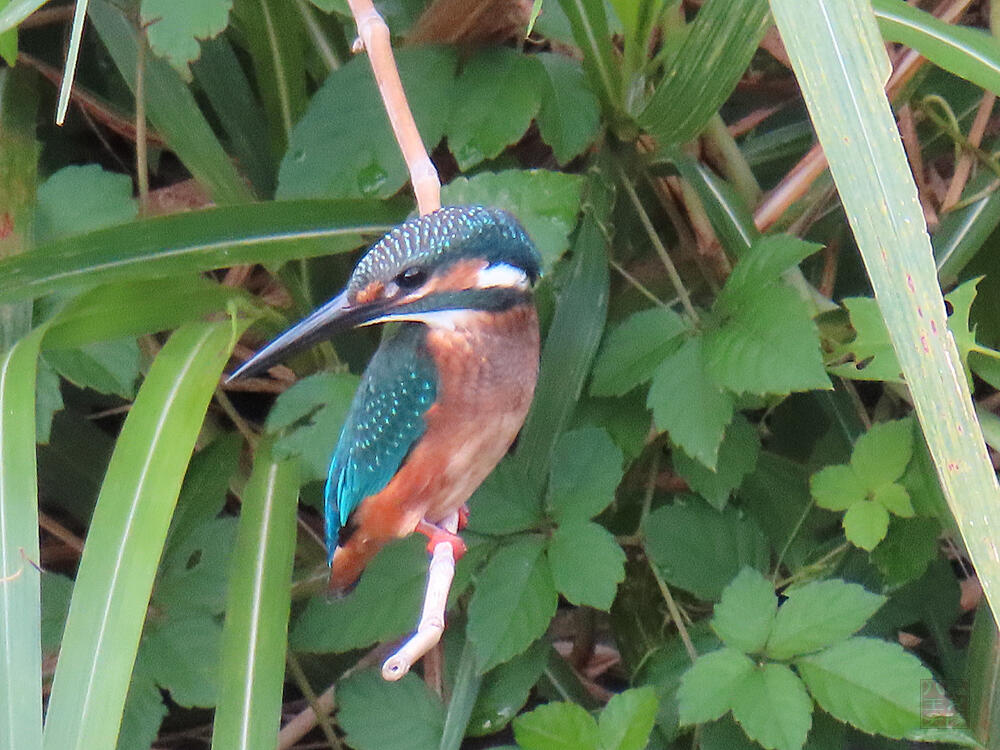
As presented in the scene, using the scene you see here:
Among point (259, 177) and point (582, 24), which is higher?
point (582, 24)

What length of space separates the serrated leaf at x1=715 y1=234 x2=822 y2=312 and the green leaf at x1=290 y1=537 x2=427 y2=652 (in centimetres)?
58

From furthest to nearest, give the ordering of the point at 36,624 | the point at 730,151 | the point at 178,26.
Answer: the point at 730,151 < the point at 178,26 < the point at 36,624

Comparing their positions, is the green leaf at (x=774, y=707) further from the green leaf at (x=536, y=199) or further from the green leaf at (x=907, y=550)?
the green leaf at (x=536, y=199)

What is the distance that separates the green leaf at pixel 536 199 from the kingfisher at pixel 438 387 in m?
0.11

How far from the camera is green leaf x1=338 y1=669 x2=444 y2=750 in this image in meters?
1.52

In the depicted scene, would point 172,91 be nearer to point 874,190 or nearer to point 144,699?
point 144,699

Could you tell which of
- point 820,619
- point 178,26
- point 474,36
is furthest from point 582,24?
point 820,619

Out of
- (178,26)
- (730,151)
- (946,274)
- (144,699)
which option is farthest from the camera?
(730,151)

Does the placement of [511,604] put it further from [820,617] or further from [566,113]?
[566,113]

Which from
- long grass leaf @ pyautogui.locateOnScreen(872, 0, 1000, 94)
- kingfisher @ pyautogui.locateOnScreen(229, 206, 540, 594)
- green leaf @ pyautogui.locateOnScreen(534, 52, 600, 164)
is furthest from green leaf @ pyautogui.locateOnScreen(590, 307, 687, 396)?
long grass leaf @ pyautogui.locateOnScreen(872, 0, 1000, 94)

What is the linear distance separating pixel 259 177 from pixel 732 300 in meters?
0.95

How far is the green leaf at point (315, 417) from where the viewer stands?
141 cm

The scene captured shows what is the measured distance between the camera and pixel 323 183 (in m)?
1.54

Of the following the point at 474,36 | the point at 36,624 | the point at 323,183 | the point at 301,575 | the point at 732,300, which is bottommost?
the point at 301,575
